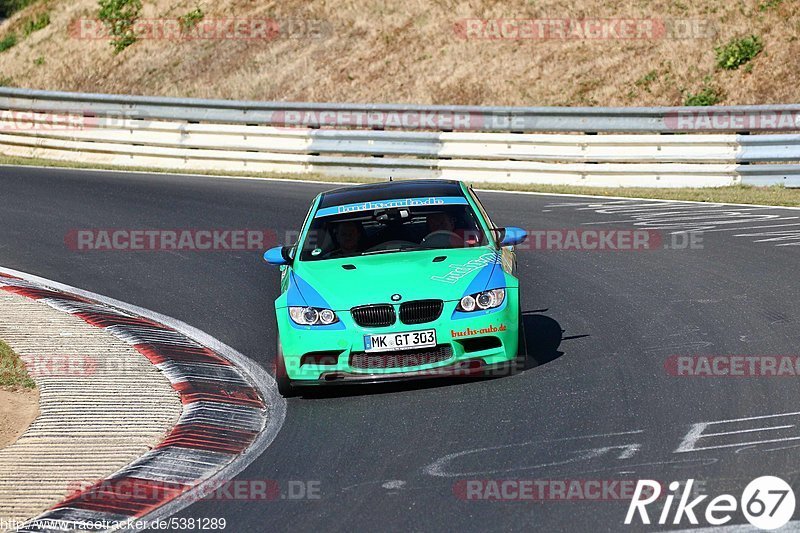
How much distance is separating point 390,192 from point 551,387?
2650 mm

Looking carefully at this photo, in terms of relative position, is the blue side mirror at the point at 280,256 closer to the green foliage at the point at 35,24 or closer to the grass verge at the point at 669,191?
the grass verge at the point at 669,191

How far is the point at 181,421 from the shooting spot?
8.31m

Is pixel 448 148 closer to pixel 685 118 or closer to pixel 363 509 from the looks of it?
pixel 685 118

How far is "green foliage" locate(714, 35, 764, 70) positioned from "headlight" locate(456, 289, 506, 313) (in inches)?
608

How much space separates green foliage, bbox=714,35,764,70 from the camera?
74.8 feet

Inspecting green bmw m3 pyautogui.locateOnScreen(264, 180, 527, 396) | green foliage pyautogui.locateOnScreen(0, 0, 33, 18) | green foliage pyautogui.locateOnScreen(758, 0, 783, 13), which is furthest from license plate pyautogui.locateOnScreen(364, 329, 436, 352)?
green foliage pyautogui.locateOnScreen(0, 0, 33, 18)

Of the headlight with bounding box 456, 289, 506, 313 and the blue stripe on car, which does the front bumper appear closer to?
the headlight with bounding box 456, 289, 506, 313

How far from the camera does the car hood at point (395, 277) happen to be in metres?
8.83

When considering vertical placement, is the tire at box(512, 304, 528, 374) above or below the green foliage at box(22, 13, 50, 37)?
below

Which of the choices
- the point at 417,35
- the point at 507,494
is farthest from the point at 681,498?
the point at 417,35

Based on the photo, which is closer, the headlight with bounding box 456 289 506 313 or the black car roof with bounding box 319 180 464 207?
the headlight with bounding box 456 289 506 313

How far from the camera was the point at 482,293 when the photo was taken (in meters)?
8.89

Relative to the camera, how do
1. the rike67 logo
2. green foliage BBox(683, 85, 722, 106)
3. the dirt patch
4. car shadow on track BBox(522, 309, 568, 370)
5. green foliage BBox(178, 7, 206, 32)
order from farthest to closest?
green foliage BBox(178, 7, 206, 32) < green foliage BBox(683, 85, 722, 106) < car shadow on track BBox(522, 309, 568, 370) < the dirt patch < the rike67 logo

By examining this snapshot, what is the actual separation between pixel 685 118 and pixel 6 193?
10.9m
